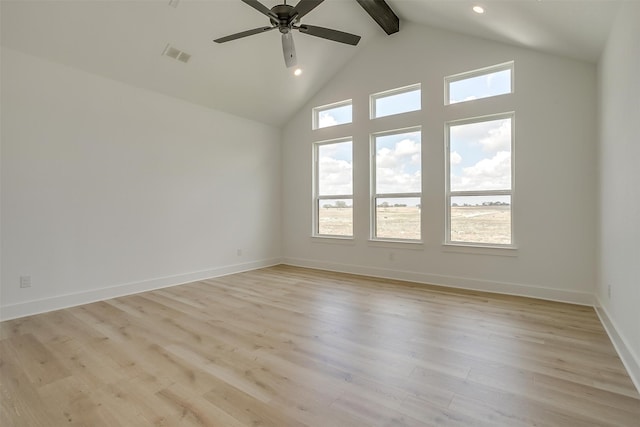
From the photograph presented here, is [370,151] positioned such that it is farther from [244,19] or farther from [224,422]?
[224,422]

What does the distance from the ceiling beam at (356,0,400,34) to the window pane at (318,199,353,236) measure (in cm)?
278

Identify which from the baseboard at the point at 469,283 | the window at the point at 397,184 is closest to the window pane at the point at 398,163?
the window at the point at 397,184

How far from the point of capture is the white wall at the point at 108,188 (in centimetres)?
321

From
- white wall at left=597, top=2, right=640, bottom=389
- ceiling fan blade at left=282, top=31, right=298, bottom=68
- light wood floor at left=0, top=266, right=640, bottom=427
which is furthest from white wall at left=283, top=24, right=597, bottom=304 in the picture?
ceiling fan blade at left=282, top=31, right=298, bottom=68

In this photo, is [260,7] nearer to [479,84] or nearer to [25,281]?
[479,84]

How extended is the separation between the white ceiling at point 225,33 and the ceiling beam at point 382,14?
0.35 feet

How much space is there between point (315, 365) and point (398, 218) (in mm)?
3236

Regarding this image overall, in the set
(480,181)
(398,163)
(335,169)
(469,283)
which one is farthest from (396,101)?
(469,283)

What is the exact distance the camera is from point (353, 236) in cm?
536

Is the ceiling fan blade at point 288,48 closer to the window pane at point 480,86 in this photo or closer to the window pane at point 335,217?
the window pane at point 480,86

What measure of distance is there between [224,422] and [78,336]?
1.98 metres

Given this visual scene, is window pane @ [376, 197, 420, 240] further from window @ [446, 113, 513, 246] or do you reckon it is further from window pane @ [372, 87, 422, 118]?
window pane @ [372, 87, 422, 118]

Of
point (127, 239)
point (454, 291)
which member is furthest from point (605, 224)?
point (127, 239)

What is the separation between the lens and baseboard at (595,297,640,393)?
1.93m
